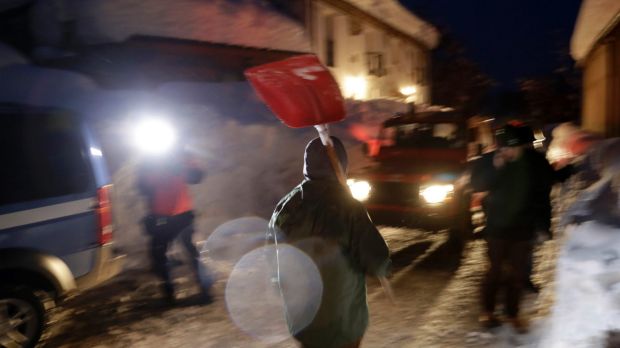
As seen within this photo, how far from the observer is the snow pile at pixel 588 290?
3.06m

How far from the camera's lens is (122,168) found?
8.98 metres

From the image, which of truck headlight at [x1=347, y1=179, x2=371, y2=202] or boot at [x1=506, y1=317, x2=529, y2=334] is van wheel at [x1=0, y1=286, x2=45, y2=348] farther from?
truck headlight at [x1=347, y1=179, x2=371, y2=202]

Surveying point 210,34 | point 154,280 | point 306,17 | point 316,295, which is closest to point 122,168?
point 154,280

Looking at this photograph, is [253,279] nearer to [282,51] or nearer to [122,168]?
[122,168]

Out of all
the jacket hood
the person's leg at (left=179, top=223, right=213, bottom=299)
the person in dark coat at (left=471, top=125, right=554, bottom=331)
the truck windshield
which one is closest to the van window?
the person's leg at (left=179, top=223, right=213, bottom=299)

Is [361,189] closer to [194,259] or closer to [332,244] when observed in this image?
[194,259]

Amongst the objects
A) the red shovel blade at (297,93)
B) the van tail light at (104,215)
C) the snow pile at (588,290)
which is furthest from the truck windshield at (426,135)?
the red shovel blade at (297,93)

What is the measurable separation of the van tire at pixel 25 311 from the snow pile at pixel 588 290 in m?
3.94

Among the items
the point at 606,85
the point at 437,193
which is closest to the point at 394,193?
the point at 437,193

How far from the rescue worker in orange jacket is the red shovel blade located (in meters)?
2.95

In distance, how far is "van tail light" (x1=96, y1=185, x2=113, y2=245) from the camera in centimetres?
470

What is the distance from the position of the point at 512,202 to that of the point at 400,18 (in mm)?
21111

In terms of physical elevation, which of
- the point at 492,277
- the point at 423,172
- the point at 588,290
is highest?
the point at 423,172

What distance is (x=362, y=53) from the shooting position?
2148cm
